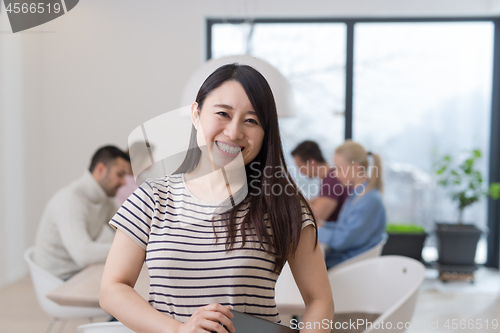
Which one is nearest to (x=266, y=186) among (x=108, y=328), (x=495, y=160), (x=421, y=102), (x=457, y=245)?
(x=108, y=328)

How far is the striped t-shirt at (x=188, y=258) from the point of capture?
96 centimetres

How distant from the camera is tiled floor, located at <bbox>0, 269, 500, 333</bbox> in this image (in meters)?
2.71

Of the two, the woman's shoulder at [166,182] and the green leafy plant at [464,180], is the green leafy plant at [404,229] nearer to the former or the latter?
the green leafy plant at [464,180]

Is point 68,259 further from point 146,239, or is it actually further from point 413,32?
point 413,32

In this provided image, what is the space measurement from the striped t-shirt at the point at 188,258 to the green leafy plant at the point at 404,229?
311cm

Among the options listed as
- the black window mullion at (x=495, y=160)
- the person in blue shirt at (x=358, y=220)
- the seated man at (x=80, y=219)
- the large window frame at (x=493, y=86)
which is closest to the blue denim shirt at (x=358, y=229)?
the person in blue shirt at (x=358, y=220)

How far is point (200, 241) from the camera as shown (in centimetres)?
98

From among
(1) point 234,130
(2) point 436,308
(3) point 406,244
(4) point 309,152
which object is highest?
(1) point 234,130

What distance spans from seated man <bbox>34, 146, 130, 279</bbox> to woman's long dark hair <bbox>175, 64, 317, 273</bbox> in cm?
118

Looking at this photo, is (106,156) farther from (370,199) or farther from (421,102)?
(421,102)

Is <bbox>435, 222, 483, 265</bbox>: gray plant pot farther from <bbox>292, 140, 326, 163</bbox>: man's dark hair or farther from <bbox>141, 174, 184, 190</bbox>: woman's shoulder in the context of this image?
<bbox>141, 174, 184, 190</bbox>: woman's shoulder

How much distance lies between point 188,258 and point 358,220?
5.27ft

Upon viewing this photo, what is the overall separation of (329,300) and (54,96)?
3542mm

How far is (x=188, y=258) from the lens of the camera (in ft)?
3.16
